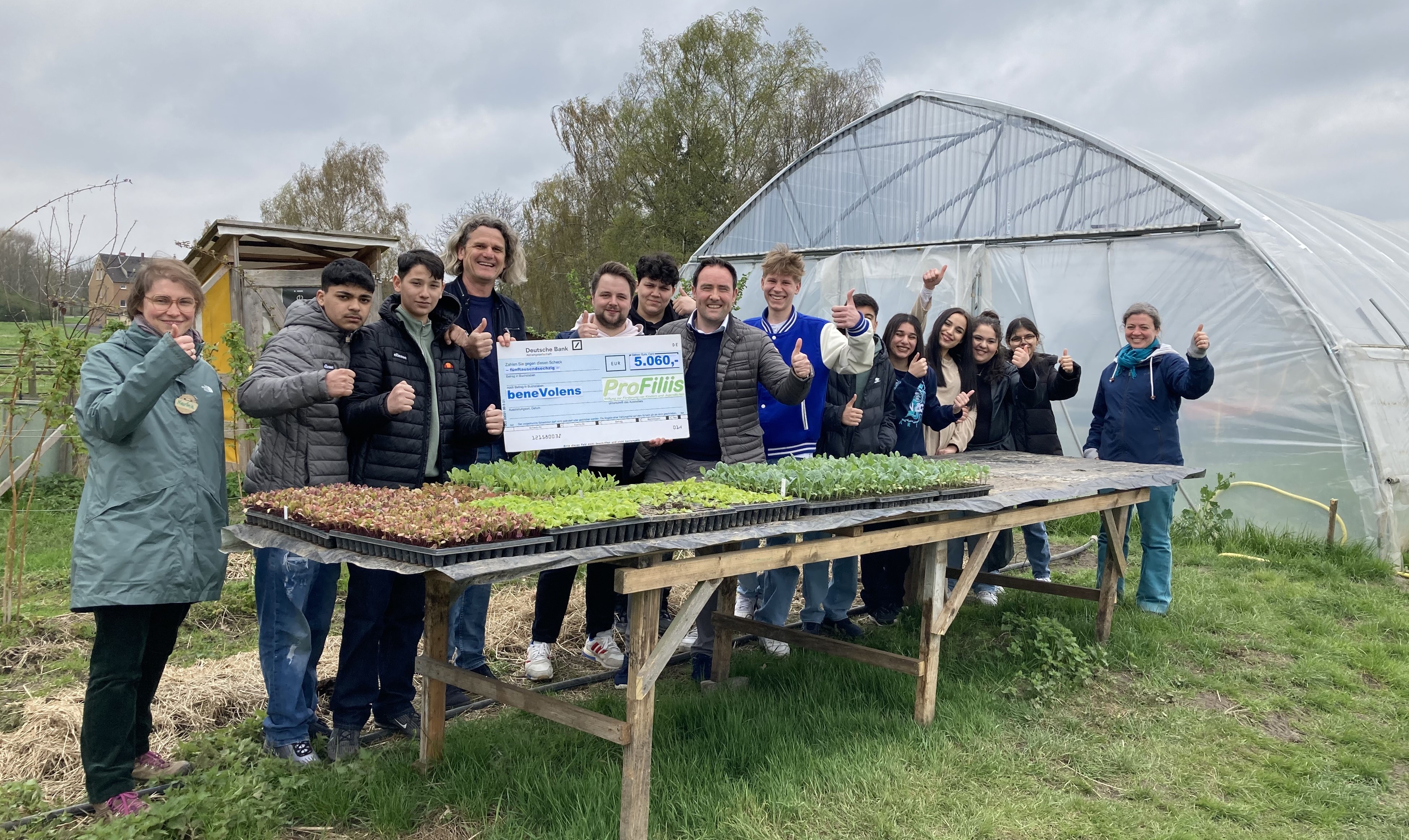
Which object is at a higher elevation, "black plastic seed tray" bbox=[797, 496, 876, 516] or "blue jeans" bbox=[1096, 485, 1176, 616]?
"black plastic seed tray" bbox=[797, 496, 876, 516]

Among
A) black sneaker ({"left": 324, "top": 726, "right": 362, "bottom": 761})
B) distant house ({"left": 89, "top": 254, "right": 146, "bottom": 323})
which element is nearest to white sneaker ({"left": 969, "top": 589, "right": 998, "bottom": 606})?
→ black sneaker ({"left": 324, "top": 726, "right": 362, "bottom": 761})

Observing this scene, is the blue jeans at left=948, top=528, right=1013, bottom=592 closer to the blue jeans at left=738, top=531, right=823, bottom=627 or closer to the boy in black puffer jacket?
the blue jeans at left=738, top=531, right=823, bottom=627

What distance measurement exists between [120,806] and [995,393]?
5521mm

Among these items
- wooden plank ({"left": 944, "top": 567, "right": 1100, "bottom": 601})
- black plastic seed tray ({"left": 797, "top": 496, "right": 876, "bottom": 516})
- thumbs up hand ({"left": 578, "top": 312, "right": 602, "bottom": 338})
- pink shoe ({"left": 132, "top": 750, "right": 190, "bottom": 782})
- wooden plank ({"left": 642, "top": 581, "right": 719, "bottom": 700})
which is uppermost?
thumbs up hand ({"left": 578, "top": 312, "right": 602, "bottom": 338})

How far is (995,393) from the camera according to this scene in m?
6.75

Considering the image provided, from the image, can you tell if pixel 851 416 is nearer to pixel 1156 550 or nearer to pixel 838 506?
pixel 838 506

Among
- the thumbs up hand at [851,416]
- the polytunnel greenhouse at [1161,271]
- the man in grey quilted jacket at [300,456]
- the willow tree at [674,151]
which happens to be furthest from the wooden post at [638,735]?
the willow tree at [674,151]

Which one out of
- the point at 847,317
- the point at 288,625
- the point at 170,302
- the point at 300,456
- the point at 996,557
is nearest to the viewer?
the point at 170,302

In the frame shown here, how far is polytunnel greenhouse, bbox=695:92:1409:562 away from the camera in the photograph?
28.5 ft

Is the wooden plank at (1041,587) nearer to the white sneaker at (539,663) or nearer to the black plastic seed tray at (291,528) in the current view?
the white sneaker at (539,663)

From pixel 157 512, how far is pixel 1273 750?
4.87 meters

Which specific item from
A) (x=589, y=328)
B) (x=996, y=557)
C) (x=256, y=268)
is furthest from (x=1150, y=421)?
(x=256, y=268)

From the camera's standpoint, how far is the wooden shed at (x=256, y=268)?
10.2 meters

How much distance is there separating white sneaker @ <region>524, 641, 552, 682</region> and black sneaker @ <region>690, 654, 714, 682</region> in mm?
778
